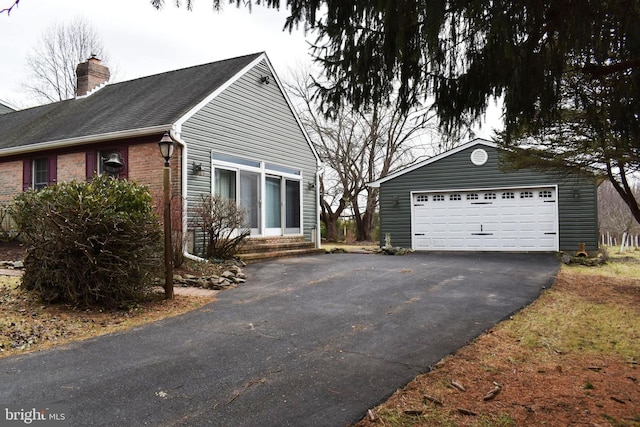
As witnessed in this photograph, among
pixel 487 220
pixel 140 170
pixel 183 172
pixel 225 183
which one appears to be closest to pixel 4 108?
pixel 140 170

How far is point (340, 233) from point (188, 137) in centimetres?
1626

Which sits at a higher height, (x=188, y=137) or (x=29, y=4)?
(x=188, y=137)

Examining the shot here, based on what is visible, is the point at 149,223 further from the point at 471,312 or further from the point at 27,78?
the point at 27,78

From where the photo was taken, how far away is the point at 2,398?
3178mm

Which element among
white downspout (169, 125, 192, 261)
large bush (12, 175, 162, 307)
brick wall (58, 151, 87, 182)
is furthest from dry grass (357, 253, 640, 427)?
brick wall (58, 151, 87, 182)

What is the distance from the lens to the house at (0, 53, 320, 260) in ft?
34.9

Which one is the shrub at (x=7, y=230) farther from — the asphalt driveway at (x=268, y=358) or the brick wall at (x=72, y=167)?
the asphalt driveway at (x=268, y=358)

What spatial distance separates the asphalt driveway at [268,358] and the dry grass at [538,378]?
23 cm

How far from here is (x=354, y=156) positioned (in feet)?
81.7

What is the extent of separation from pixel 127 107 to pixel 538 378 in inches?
490

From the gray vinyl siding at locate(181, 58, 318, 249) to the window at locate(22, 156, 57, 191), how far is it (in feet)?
15.8

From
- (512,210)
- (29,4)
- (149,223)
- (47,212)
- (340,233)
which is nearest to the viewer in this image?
(29,4)

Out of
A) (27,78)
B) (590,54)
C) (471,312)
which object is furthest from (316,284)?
(27,78)

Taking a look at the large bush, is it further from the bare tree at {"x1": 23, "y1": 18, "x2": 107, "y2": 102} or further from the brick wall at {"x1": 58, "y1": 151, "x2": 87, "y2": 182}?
the bare tree at {"x1": 23, "y1": 18, "x2": 107, "y2": 102}
